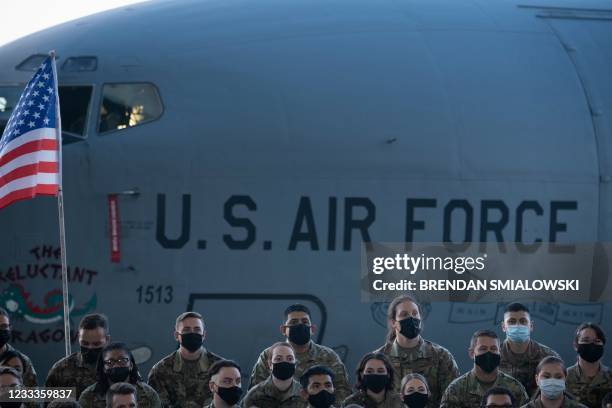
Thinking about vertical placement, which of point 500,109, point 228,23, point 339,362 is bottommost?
point 339,362

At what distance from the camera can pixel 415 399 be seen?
13.8 meters

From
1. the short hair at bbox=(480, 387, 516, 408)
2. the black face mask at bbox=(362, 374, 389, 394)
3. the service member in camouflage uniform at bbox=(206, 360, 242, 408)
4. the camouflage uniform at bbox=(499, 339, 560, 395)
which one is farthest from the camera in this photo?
the camouflage uniform at bbox=(499, 339, 560, 395)

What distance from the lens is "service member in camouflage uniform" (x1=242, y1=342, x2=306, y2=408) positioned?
46.2 feet

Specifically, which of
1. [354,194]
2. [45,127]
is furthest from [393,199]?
[45,127]

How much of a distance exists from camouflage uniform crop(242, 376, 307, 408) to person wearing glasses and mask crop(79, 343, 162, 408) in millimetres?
1087

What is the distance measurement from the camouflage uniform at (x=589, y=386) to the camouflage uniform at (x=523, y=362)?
0.47m

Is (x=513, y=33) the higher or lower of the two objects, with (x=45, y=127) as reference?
higher

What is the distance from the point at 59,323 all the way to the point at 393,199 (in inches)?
165

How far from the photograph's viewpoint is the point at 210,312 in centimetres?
1583

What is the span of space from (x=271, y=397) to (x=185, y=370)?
1095mm

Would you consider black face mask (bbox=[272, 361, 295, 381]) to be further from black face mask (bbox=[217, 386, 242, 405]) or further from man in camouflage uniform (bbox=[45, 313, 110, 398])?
man in camouflage uniform (bbox=[45, 313, 110, 398])

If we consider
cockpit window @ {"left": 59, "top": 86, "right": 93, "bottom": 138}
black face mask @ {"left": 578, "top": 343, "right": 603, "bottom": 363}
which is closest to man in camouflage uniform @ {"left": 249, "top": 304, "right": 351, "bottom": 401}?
black face mask @ {"left": 578, "top": 343, "right": 603, "bottom": 363}

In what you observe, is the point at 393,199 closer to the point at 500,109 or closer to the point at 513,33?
the point at 500,109

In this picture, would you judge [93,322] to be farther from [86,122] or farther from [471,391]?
[471,391]
